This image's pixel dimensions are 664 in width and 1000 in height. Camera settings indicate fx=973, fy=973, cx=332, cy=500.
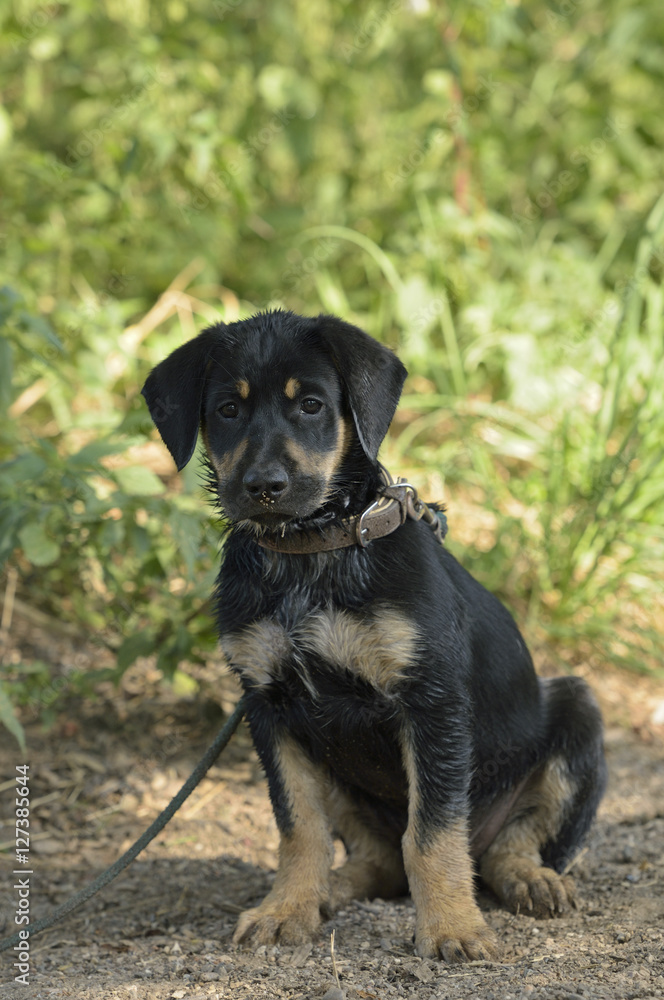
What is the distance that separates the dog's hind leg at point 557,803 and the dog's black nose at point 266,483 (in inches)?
55.7

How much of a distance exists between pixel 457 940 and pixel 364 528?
3.83 feet

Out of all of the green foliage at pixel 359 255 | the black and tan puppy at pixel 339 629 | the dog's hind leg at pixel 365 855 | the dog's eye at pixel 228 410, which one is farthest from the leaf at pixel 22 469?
the dog's hind leg at pixel 365 855

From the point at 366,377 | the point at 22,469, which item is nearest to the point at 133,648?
the point at 22,469

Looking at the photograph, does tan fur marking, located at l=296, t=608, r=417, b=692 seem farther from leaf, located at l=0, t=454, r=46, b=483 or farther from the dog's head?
leaf, located at l=0, t=454, r=46, b=483

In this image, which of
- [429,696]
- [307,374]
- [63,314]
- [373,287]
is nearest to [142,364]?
[63,314]

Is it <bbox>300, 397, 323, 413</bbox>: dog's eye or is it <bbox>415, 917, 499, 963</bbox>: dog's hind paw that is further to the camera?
<bbox>300, 397, 323, 413</bbox>: dog's eye

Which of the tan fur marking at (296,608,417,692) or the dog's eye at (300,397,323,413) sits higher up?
the dog's eye at (300,397,323,413)

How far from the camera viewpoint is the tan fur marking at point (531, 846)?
310cm

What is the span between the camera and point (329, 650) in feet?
9.29

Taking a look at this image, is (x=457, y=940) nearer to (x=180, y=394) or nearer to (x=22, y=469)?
(x=180, y=394)

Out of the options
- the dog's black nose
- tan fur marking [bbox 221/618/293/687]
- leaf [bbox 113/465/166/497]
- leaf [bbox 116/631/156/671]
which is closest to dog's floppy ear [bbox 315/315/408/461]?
the dog's black nose

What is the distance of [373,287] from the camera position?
7.34 m

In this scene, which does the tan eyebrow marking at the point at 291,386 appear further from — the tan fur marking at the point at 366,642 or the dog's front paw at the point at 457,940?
the dog's front paw at the point at 457,940

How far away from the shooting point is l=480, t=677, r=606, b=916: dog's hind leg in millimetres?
3322
